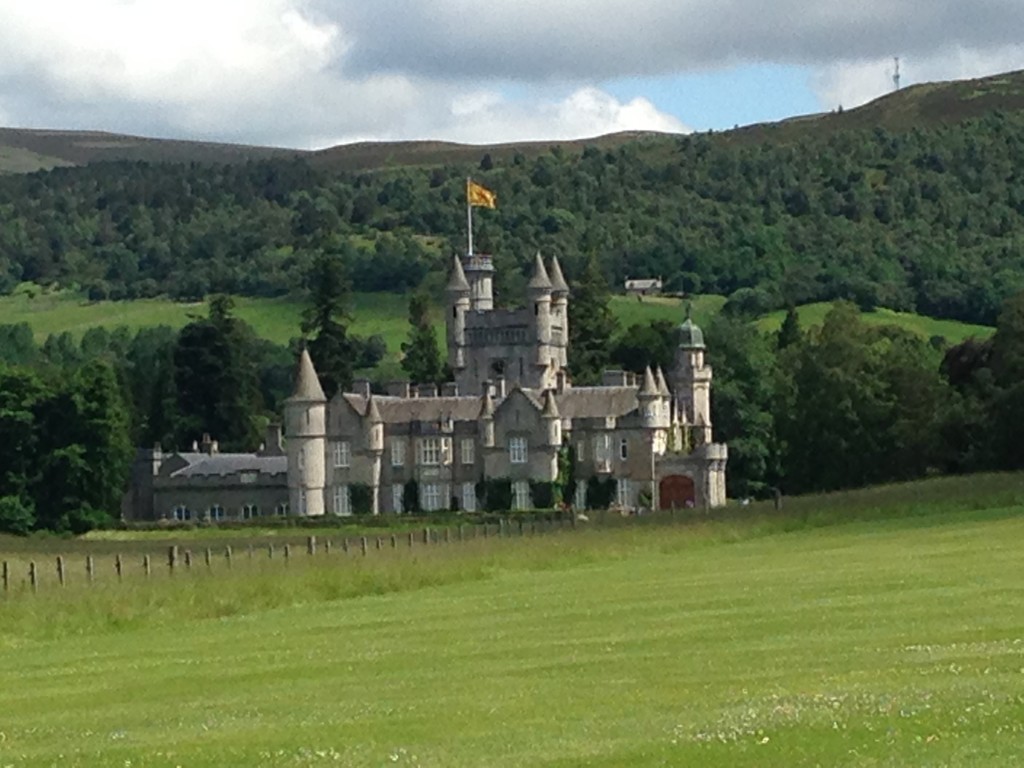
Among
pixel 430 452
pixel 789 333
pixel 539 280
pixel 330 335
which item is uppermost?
pixel 539 280

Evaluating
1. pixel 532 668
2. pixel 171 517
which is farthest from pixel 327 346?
pixel 532 668

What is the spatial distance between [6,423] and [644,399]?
27.2 m

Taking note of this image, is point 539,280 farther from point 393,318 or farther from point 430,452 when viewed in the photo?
point 393,318

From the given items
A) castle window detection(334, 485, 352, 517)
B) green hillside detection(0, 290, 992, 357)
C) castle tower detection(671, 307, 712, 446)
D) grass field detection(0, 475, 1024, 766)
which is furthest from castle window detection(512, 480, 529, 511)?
grass field detection(0, 475, 1024, 766)

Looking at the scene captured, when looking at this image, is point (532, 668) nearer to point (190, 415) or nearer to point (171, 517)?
point (171, 517)

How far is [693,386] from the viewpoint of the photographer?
108312 millimetres

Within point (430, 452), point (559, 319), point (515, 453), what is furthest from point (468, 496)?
point (559, 319)

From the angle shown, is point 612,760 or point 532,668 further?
point 532,668

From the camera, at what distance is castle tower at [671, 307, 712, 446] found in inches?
4230

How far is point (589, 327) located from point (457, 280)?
2000 cm

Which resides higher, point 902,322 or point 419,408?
point 902,322

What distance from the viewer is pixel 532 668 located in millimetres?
24984

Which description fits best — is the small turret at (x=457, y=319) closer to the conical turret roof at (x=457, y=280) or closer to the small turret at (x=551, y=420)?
the conical turret roof at (x=457, y=280)

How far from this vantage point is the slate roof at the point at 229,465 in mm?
108125
